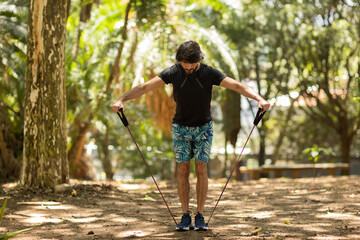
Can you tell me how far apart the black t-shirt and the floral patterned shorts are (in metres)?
0.07

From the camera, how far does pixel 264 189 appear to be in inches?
383

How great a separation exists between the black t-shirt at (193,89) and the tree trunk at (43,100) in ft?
10.3

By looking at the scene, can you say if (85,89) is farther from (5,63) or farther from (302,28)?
(302,28)

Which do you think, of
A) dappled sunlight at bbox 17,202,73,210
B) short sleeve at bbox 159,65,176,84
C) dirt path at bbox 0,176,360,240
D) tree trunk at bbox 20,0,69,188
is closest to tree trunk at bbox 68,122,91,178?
dirt path at bbox 0,176,360,240

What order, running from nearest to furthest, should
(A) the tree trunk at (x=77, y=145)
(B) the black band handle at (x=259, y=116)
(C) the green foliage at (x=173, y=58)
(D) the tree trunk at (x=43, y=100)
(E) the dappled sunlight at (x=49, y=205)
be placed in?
1. (B) the black band handle at (x=259, y=116)
2. (E) the dappled sunlight at (x=49, y=205)
3. (D) the tree trunk at (x=43, y=100)
4. (C) the green foliage at (x=173, y=58)
5. (A) the tree trunk at (x=77, y=145)

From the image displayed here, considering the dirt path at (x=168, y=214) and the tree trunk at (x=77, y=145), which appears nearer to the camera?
the dirt path at (x=168, y=214)

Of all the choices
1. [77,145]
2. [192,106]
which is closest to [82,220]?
[192,106]

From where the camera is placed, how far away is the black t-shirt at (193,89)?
16.8 feet

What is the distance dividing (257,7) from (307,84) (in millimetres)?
3272

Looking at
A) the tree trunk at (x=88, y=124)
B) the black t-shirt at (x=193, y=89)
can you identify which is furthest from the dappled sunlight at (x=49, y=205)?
the tree trunk at (x=88, y=124)

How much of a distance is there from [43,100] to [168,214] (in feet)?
8.62

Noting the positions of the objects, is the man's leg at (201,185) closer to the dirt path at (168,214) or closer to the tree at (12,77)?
the dirt path at (168,214)

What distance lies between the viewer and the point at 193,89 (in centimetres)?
512

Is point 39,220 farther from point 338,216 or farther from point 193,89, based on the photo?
point 338,216
